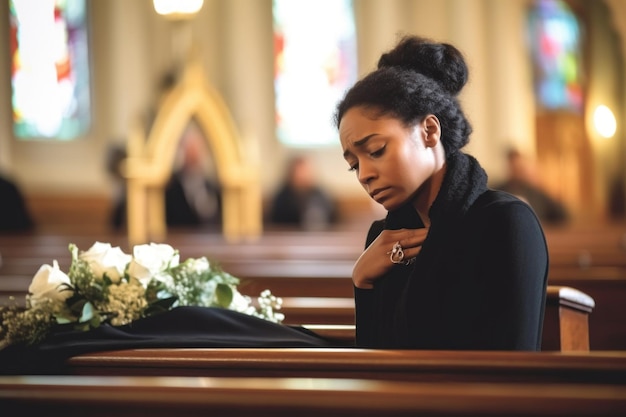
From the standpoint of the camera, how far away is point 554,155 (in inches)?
513

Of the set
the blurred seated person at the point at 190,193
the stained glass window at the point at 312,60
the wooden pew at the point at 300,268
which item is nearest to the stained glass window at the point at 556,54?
the stained glass window at the point at 312,60

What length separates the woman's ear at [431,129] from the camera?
2531mm

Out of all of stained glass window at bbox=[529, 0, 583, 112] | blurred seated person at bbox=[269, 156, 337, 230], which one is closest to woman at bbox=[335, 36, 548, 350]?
blurred seated person at bbox=[269, 156, 337, 230]

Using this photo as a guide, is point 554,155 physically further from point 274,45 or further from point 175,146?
point 175,146

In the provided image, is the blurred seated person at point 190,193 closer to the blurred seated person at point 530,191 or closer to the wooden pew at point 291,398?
the blurred seated person at point 530,191

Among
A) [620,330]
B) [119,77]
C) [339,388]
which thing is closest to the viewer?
[339,388]

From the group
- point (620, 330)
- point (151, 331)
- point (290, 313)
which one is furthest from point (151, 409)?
point (620, 330)

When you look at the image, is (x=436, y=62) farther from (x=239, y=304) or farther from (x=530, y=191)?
(x=530, y=191)

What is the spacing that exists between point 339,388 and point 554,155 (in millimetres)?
11736

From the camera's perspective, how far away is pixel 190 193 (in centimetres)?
1099

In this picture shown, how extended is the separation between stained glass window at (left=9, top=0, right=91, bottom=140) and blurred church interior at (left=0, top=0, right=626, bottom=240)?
26 mm

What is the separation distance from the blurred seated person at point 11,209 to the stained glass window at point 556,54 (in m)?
6.42

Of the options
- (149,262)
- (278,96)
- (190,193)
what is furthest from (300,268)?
(278,96)

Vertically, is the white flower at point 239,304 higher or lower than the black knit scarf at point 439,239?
lower
